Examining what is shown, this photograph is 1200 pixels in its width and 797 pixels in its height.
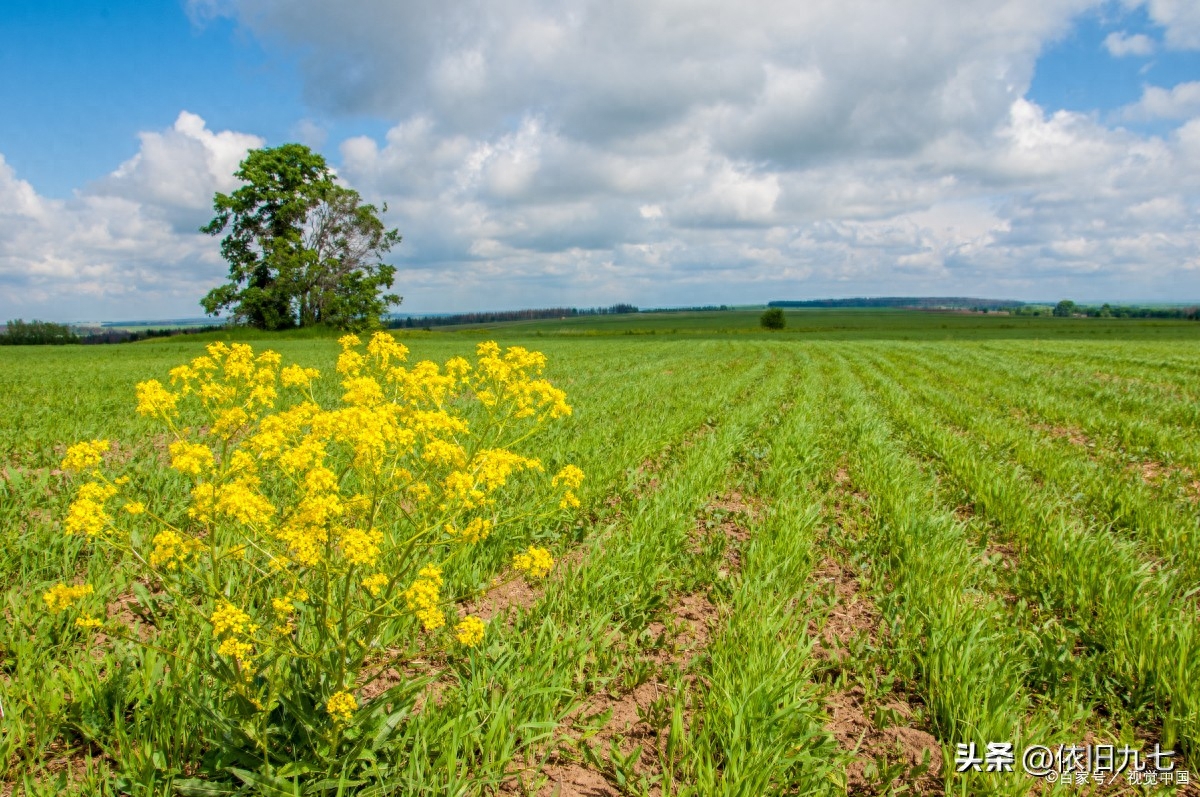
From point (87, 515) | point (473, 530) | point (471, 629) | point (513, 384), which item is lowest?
point (471, 629)

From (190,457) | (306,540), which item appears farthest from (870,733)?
(190,457)

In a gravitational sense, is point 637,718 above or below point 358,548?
below

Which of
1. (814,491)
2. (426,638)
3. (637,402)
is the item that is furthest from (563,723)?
(637,402)

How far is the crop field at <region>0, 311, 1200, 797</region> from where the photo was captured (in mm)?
2773

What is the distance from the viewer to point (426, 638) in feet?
13.3

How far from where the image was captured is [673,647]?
4.15 m

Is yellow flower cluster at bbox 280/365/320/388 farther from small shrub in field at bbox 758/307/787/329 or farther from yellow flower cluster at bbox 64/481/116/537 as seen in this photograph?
small shrub in field at bbox 758/307/787/329

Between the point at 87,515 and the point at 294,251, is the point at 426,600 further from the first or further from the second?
the point at 294,251

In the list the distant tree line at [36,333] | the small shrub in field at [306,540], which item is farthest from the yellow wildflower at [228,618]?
the distant tree line at [36,333]

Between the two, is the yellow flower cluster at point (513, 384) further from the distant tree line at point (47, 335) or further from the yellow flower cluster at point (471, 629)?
the distant tree line at point (47, 335)

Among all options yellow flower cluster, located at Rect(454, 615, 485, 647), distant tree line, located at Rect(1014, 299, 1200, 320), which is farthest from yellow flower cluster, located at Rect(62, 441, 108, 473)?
distant tree line, located at Rect(1014, 299, 1200, 320)

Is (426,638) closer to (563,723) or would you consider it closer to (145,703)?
(563,723)

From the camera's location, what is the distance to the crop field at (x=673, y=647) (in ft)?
9.10

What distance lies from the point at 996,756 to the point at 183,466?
4.02m
